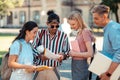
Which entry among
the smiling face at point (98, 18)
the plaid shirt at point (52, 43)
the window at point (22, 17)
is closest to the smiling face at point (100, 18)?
the smiling face at point (98, 18)

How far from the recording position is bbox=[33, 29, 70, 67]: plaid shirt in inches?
228

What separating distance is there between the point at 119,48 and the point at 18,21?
7260cm

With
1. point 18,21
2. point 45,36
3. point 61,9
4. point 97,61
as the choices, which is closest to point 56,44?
point 45,36

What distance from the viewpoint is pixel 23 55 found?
5355 mm

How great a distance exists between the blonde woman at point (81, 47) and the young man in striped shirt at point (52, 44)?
0.17m

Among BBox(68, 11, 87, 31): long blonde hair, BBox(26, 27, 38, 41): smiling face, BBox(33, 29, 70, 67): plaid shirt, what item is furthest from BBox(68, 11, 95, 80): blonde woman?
BBox(26, 27, 38, 41): smiling face

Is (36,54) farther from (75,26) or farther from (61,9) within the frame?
(61,9)

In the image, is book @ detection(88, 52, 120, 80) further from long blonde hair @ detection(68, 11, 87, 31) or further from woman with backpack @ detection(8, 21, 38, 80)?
long blonde hair @ detection(68, 11, 87, 31)

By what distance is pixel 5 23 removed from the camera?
258 ft

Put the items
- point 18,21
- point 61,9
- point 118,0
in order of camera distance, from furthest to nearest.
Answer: point 18,21 < point 61,9 < point 118,0

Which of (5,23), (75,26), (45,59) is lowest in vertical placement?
(5,23)

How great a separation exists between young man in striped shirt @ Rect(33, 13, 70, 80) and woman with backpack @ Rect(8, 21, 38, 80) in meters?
0.34

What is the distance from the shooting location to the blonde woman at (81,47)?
19.0ft

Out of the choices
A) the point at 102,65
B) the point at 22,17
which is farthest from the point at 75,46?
the point at 22,17
